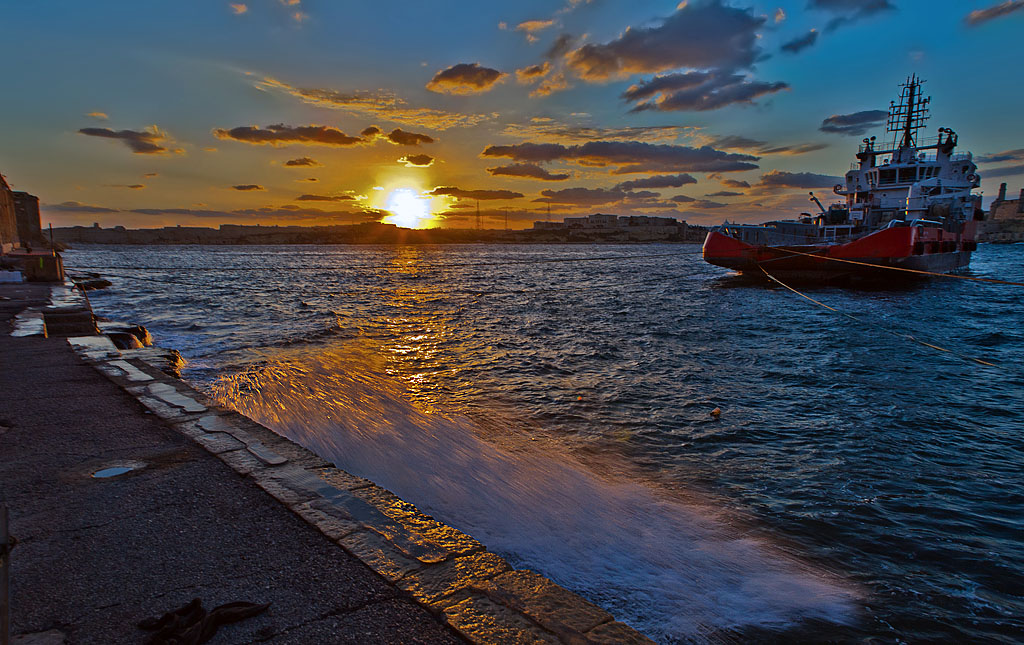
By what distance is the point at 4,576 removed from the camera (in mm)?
1514

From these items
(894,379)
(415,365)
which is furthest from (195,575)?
(894,379)

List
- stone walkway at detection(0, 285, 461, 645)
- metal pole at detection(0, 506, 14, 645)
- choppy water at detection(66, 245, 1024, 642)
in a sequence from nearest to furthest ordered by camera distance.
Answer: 1. metal pole at detection(0, 506, 14, 645)
2. stone walkway at detection(0, 285, 461, 645)
3. choppy water at detection(66, 245, 1024, 642)

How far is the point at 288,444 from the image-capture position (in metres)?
4.29

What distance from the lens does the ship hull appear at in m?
22.4

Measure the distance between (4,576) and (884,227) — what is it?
2931 cm

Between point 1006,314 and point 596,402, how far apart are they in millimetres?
19233

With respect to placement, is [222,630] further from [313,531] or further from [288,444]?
[288,444]

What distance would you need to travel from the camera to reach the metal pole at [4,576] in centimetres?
141

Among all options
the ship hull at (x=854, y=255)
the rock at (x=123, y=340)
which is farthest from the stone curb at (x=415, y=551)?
the ship hull at (x=854, y=255)

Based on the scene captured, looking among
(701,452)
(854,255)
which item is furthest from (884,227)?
(701,452)

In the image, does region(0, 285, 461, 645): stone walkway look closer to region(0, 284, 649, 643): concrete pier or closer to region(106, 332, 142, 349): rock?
region(0, 284, 649, 643): concrete pier

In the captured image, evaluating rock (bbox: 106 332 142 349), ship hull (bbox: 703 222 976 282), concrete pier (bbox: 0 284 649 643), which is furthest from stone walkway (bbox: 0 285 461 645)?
ship hull (bbox: 703 222 976 282)

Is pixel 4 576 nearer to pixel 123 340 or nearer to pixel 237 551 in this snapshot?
pixel 237 551

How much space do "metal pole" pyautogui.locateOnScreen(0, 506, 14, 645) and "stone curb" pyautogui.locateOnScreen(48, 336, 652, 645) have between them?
1370 millimetres
